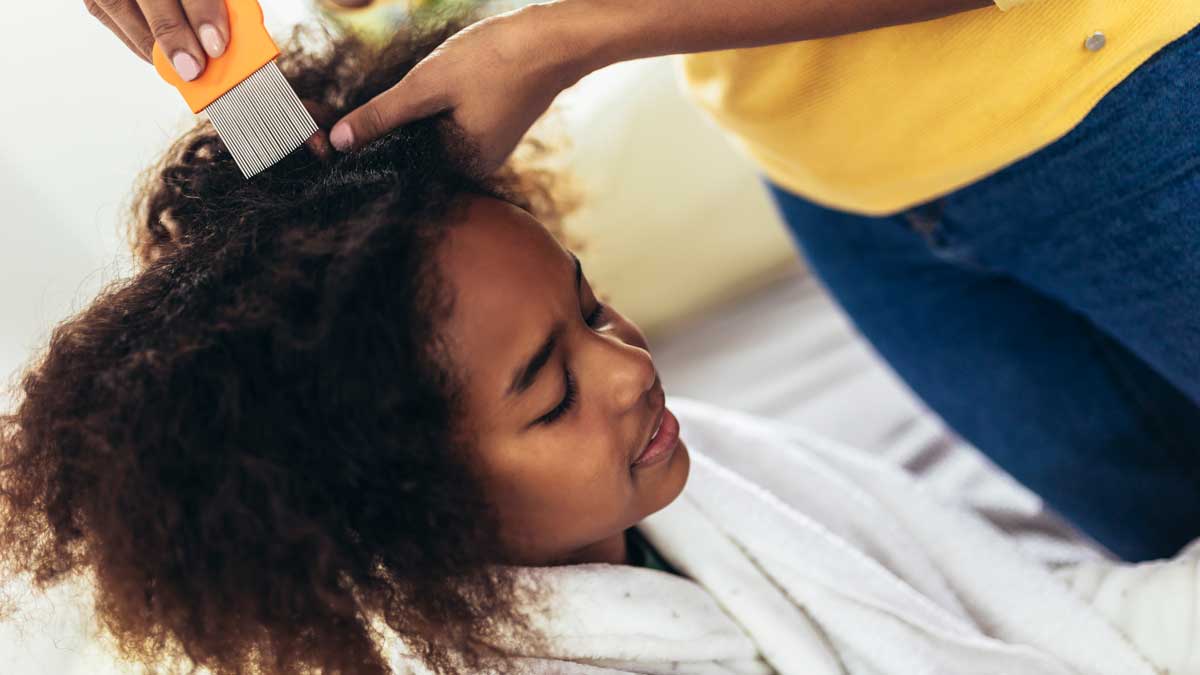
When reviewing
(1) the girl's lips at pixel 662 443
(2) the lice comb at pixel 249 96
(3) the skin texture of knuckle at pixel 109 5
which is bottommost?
(1) the girl's lips at pixel 662 443

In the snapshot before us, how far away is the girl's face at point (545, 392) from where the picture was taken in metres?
0.65

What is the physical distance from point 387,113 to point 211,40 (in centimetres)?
10

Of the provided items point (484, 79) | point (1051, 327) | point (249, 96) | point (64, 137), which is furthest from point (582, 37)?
point (64, 137)

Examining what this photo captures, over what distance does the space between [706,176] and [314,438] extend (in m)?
0.93

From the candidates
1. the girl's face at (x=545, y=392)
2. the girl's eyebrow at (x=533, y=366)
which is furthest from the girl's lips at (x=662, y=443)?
the girl's eyebrow at (x=533, y=366)

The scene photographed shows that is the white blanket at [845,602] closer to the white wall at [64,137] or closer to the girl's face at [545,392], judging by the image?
the girl's face at [545,392]

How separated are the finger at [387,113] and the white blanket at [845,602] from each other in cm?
32

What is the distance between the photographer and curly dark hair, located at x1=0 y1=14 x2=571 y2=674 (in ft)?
1.99

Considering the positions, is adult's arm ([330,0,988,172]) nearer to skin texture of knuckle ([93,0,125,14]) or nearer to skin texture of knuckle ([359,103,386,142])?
skin texture of knuckle ([359,103,386,142])

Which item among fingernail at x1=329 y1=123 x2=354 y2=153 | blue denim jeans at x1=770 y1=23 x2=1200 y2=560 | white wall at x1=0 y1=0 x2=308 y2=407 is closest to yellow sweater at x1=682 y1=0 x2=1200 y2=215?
blue denim jeans at x1=770 y1=23 x2=1200 y2=560

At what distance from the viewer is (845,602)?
2.72ft

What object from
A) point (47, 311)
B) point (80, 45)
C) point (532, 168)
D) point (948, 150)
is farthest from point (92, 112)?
point (948, 150)

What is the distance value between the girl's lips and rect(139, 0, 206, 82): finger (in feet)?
1.22

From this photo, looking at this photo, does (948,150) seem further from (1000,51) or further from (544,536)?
(544,536)
